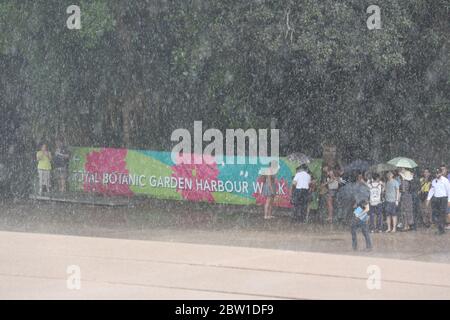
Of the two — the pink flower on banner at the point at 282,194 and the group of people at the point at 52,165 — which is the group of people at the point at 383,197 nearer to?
the pink flower on banner at the point at 282,194

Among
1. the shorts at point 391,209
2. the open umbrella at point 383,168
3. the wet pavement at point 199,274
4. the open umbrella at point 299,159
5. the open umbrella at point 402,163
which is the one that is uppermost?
the open umbrella at point 299,159

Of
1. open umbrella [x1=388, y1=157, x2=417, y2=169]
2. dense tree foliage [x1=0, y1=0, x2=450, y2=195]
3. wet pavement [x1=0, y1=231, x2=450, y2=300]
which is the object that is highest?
dense tree foliage [x1=0, y1=0, x2=450, y2=195]

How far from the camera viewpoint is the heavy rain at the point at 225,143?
14789mm

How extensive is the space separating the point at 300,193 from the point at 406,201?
9.62ft

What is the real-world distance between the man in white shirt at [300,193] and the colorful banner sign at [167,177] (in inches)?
59.1

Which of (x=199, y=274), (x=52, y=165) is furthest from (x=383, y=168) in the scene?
(x=52, y=165)

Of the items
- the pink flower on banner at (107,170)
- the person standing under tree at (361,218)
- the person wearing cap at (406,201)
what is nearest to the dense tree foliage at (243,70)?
the pink flower on banner at (107,170)

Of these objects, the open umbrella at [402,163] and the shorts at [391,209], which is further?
the open umbrella at [402,163]

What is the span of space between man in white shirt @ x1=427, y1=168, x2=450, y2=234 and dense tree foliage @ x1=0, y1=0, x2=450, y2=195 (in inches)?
115

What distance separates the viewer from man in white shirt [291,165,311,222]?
21.6m

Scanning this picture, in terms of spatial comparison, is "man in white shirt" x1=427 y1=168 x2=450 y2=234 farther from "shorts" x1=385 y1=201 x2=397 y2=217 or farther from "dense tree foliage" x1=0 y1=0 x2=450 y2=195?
"dense tree foliage" x1=0 y1=0 x2=450 y2=195

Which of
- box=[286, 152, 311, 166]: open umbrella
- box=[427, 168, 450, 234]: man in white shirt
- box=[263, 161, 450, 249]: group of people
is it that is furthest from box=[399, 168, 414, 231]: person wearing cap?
box=[286, 152, 311, 166]: open umbrella

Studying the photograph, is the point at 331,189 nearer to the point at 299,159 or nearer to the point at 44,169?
the point at 299,159
